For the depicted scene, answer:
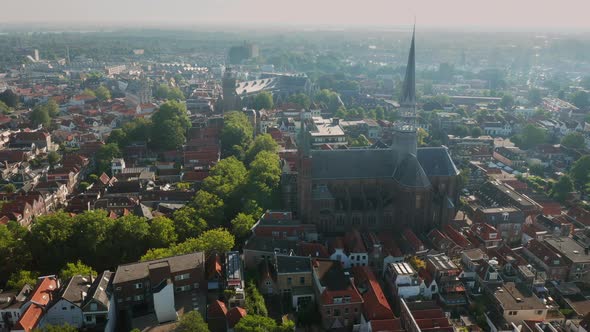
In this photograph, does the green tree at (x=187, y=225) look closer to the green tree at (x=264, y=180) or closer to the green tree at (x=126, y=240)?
the green tree at (x=126, y=240)

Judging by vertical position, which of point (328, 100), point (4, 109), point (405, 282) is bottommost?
point (405, 282)

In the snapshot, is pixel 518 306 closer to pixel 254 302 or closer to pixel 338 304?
pixel 338 304

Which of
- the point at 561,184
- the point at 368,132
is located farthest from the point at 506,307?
the point at 368,132

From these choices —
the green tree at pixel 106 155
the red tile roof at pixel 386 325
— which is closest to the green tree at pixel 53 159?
the green tree at pixel 106 155

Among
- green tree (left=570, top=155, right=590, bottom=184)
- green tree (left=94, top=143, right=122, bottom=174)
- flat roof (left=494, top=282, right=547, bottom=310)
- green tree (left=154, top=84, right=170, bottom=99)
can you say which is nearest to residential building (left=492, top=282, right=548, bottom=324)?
flat roof (left=494, top=282, right=547, bottom=310)

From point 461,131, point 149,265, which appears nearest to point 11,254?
point 149,265

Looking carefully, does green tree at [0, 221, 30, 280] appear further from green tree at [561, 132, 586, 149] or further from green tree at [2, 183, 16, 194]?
green tree at [561, 132, 586, 149]

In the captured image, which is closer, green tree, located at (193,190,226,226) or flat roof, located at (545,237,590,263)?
flat roof, located at (545,237,590,263)
